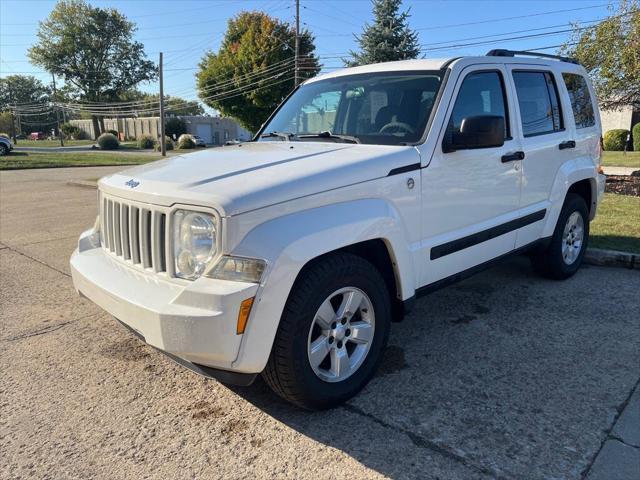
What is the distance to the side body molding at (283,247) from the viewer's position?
2.38 meters

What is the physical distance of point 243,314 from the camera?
7.67ft

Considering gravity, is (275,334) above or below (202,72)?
below

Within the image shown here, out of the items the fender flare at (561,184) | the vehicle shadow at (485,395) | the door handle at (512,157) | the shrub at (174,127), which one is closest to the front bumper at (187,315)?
the vehicle shadow at (485,395)

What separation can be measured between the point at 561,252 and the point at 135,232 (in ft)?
13.1

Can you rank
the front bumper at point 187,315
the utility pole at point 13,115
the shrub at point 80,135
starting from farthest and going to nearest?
the utility pole at point 13,115 → the shrub at point 80,135 → the front bumper at point 187,315

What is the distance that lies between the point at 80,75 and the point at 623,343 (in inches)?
3287

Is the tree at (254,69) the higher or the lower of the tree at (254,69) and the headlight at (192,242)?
the higher

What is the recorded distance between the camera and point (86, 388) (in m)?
3.15

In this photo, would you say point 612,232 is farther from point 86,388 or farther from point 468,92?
point 86,388

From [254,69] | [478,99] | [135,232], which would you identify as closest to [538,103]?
[478,99]

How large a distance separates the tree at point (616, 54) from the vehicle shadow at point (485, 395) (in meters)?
8.04

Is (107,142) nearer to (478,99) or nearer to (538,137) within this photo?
(538,137)

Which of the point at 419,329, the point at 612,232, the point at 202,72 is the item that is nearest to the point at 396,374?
the point at 419,329

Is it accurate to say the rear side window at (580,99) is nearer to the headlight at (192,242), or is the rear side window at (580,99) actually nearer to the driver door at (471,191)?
the driver door at (471,191)
